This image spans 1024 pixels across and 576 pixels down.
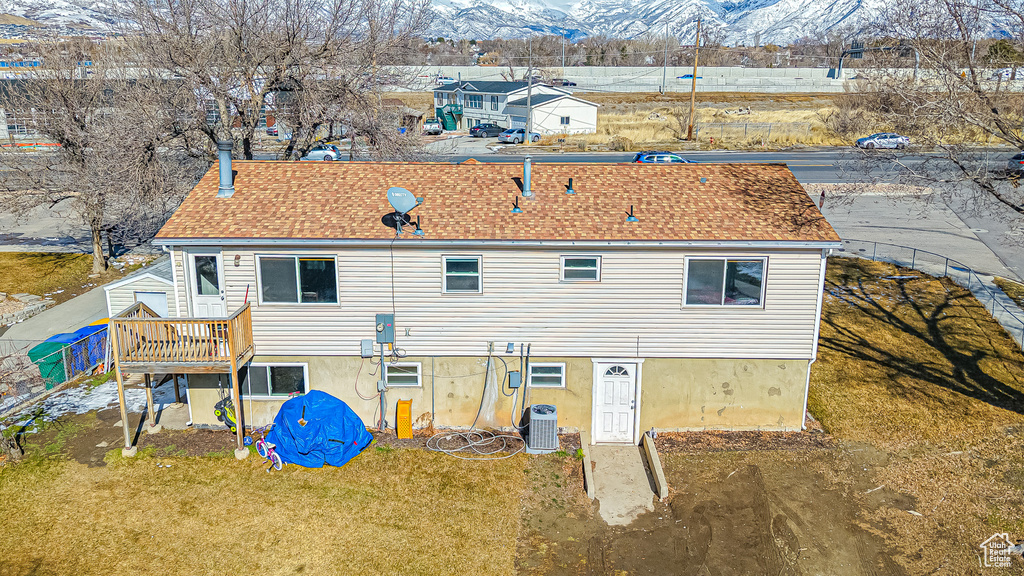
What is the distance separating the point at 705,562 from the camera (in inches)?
444

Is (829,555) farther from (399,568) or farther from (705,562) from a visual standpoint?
(399,568)

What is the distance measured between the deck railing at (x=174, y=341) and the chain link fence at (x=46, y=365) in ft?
15.0

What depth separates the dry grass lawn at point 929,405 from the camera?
1212 cm

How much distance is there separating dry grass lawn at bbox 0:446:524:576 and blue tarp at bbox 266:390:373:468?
247mm

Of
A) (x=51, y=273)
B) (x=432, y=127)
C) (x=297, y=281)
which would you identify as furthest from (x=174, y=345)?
(x=432, y=127)

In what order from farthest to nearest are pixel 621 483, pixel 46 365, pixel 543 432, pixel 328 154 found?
pixel 328 154 < pixel 46 365 < pixel 543 432 < pixel 621 483

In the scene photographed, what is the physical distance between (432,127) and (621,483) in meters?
52.3

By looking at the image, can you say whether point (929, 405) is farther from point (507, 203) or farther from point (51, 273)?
point (51, 273)

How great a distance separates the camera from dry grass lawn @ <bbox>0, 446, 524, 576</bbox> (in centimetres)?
1113

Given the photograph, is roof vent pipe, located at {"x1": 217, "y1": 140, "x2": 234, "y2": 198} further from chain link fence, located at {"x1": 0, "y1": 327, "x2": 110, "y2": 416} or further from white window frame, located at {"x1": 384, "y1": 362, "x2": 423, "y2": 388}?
chain link fence, located at {"x1": 0, "y1": 327, "x2": 110, "y2": 416}

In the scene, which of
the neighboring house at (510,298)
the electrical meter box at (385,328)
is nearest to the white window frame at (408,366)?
the neighboring house at (510,298)

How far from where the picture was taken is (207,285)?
14.3 m

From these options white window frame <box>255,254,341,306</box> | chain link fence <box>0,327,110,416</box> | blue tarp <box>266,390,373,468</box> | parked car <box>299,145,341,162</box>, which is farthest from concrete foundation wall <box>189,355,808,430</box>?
parked car <box>299,145,341,162</box>

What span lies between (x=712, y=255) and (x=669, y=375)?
2.68 metres
